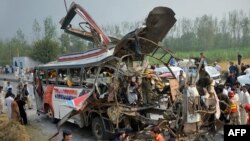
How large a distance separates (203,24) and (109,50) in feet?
165

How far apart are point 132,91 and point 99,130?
1.59 m

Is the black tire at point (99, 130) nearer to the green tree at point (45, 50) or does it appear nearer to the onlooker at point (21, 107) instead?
the onlooker at point (21, 107)

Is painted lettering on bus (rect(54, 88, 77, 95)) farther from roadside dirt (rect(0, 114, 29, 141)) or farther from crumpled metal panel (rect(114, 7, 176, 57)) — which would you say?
roadside dirt (rect(0, 114, 29, 141))

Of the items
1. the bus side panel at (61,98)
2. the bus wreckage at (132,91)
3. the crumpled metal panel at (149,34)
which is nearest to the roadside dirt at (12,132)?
the bus wreckage at (132,91)

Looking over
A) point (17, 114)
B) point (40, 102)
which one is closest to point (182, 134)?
point (17, 114)

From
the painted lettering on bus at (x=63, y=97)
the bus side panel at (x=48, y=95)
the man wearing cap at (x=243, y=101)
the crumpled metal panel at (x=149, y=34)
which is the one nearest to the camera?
the crumpled metal panel at (x=149, y=34)

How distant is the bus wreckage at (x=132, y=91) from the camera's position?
341 inches

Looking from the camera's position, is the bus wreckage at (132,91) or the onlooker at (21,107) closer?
the bus wreckage at (132,91)

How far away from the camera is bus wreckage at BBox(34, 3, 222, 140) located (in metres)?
8.66

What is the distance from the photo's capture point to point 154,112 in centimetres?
1073

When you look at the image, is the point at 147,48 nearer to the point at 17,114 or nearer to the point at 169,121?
the point at 169,121

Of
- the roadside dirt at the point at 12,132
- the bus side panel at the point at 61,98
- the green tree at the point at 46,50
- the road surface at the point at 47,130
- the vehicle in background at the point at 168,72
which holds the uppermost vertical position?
the green tree at the point at 46,50

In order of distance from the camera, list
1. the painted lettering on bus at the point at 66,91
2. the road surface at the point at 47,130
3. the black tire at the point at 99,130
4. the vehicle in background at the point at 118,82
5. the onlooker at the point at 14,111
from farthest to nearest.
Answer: the onlooker at the point at 14,111
the painted lettering on bus at the point at 66,91
the road surface at the point at 47,130
the black tire at the point at 99,130
the vehicle in background at the point at 118,82

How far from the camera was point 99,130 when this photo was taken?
1050 cm
